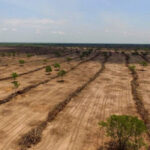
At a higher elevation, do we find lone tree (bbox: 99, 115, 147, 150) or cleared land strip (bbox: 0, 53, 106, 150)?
lone tree (bbox: 99, 115, 147, 150)

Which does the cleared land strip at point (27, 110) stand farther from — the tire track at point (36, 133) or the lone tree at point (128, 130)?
the lone tree at point (128, 130)

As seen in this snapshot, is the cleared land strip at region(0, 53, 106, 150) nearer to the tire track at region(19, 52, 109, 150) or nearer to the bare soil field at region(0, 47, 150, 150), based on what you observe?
the bare soil field at region(0, 47, 150, 150)

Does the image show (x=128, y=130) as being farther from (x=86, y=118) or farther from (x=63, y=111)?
(x=63, y=111)

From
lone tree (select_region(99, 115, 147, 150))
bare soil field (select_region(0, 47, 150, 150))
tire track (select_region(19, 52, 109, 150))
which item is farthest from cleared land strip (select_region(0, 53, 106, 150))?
lone tree (select_region(99, 115, 147, 150))

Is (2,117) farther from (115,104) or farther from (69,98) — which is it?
(115,104)

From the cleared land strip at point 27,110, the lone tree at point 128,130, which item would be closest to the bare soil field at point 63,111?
the cleared land strip at point 27,110

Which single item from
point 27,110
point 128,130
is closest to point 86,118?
point 128,130
